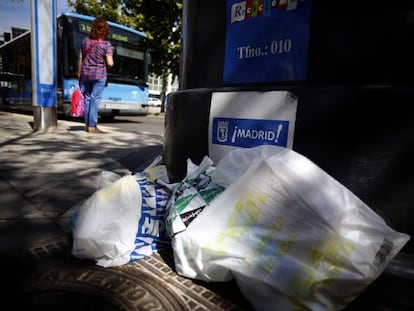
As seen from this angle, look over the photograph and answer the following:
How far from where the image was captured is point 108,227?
1235 millimetres

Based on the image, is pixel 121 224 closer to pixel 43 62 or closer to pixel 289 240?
pixel 289 240

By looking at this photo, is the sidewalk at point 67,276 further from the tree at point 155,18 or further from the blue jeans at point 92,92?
the tree at point 155,18

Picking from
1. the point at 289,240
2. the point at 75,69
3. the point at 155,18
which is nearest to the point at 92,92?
the point at 75,69

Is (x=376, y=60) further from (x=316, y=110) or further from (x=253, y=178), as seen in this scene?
(x=253, y=178)

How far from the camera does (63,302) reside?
1021 millimetres

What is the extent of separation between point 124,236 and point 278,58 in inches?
38.3

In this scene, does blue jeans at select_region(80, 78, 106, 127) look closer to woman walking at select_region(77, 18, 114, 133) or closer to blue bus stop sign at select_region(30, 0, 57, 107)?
woman walking at select_region(77, 18, 114, 133)

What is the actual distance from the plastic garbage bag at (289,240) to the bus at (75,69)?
24.2 ft

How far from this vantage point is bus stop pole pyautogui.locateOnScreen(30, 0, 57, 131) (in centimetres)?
500

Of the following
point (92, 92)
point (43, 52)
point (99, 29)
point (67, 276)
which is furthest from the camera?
point (43, 52)

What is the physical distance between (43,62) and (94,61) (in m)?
1.01

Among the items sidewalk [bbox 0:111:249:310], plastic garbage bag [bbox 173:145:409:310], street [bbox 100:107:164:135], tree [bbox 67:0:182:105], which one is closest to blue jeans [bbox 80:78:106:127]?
street [bbox 100:107:164:135]

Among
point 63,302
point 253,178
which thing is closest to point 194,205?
point 253,178

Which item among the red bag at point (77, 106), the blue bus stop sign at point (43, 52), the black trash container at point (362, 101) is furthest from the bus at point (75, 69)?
the black trash container at point (362, 101)
